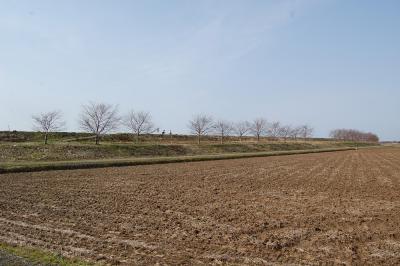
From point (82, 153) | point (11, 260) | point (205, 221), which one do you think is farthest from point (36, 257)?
point (82, 153)

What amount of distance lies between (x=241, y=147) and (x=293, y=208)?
68416 millimetres

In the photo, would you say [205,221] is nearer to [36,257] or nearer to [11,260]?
[36,257]

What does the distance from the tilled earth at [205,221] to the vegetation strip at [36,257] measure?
16.9 inches

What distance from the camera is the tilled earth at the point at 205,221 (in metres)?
11.1

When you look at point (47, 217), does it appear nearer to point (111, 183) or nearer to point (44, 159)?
point (111, 183)

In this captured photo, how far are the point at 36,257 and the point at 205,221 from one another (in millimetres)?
6499

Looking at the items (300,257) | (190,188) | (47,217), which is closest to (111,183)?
(190,188)

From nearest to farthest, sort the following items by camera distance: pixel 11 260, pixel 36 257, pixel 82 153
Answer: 1. pixel 11 260
2. pixel 36 257
3. pixel 82 153

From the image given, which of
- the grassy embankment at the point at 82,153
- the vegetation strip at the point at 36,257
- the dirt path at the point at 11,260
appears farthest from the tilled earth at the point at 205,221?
the grassy embankment at the point at 82,153

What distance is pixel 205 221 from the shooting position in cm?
1533

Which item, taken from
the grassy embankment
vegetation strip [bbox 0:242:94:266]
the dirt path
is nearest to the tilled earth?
vegetation strip [bbox 0:242:94:266]

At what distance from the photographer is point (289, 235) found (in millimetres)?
13078

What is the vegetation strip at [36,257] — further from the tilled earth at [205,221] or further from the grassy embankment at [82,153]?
the grassy embankment at [82,153]

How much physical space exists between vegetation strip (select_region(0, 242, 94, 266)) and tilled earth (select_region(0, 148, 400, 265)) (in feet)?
1.41
